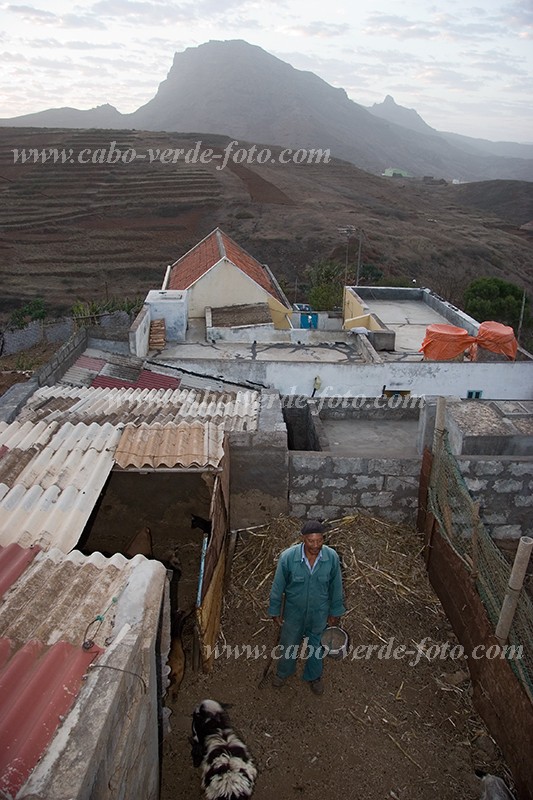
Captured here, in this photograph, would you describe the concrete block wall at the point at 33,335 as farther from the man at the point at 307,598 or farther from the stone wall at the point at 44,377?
the man at the point at 307,598

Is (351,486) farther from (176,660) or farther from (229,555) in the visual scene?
(176,660)

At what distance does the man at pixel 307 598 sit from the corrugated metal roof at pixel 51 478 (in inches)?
67.9

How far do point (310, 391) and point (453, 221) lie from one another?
57.0 meters

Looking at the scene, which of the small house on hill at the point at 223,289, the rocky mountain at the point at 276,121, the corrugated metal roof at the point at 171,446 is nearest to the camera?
the corrugated metal roof at the point at 171,446

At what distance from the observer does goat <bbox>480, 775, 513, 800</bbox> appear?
12.8 ft

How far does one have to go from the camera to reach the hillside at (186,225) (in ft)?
131

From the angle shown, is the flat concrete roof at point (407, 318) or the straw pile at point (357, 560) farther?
the flat concrete roof at point (407, 318)

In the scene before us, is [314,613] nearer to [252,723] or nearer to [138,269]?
[252,723]

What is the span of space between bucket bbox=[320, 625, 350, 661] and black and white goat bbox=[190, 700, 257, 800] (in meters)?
1.10

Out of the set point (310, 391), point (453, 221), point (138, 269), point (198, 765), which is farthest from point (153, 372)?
point (453, 221)

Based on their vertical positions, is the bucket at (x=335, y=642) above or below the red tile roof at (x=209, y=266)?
below

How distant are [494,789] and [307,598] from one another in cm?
180

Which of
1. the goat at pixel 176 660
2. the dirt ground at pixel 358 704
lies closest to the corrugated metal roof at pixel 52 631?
the goat at pixel 176 660

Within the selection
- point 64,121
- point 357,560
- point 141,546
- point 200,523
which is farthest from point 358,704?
point 64,121
